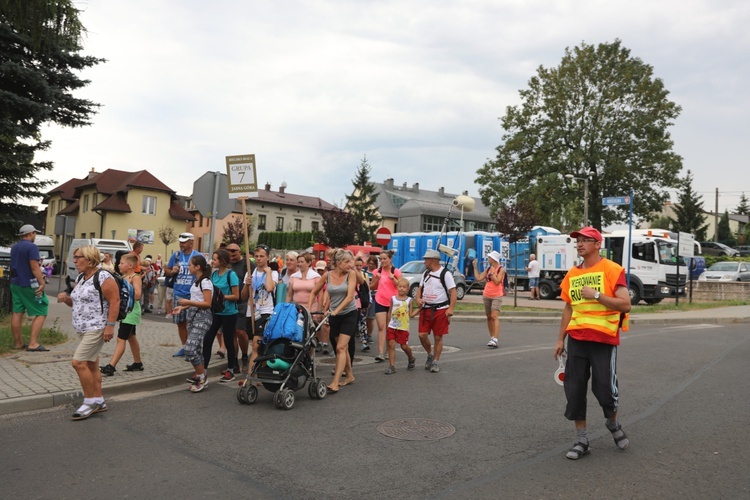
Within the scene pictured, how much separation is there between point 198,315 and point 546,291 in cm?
2183

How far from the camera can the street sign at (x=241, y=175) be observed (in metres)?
9.58

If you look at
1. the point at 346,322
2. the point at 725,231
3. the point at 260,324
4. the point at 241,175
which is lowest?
the point at 260,324

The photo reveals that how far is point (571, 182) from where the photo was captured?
40.8 meters

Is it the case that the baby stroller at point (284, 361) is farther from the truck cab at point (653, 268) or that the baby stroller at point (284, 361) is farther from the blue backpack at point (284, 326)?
the truck cab at point (653, 268)

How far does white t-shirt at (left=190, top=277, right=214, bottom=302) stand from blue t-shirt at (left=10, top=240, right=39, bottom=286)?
11.2ft

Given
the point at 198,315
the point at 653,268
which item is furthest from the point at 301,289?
the point at 653,268

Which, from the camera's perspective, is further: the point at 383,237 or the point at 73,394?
the point at 383,237

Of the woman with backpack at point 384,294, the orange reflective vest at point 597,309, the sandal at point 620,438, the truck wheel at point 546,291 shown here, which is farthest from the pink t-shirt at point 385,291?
the truck wheel at point 546,291

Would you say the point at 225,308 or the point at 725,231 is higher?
the point at 725,231

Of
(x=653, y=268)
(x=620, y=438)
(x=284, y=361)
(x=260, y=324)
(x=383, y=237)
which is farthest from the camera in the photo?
(x=653, y=268)

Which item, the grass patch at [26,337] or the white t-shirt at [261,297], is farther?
the grass patch at [26,337]

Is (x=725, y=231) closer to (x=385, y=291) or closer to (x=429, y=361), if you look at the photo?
(x=385, y=291)

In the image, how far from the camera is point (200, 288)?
24.4ft

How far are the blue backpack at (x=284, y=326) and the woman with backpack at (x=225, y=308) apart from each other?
3.53 ft
